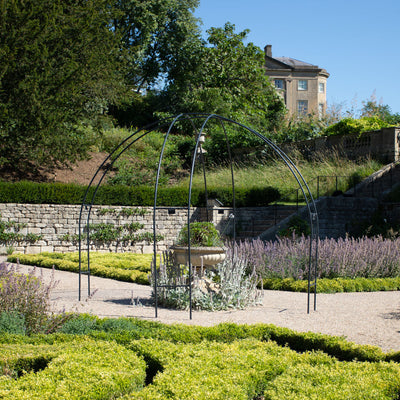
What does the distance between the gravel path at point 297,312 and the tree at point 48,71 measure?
932 cm

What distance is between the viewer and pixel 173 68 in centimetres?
2930

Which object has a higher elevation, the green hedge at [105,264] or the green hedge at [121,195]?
the green hedge at [121,195]

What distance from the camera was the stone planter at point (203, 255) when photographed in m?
6.89

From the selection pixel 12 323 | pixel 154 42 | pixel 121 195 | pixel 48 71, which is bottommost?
pixel 12 323

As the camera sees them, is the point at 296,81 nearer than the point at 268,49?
Yes

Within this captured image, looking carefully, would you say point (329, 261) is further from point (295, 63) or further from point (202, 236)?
point (295, 63)

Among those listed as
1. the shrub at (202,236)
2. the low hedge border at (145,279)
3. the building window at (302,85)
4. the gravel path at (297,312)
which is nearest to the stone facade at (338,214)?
the low hedge border at (145,279)

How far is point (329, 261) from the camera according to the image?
918cm

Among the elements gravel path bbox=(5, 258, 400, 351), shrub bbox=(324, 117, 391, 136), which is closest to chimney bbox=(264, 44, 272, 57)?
shrub bbox=(324, 117, 391, 136)

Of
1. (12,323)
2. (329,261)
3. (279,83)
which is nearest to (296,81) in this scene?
(279,83)

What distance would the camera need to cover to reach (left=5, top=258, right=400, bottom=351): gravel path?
550cm

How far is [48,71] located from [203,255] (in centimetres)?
1142

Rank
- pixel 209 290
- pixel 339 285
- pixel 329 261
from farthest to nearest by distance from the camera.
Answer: pixel 329 261 → pixel 339 285 → pixel 209 290

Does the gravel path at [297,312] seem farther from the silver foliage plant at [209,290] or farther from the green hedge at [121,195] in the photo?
the green hedge at [121,195]
